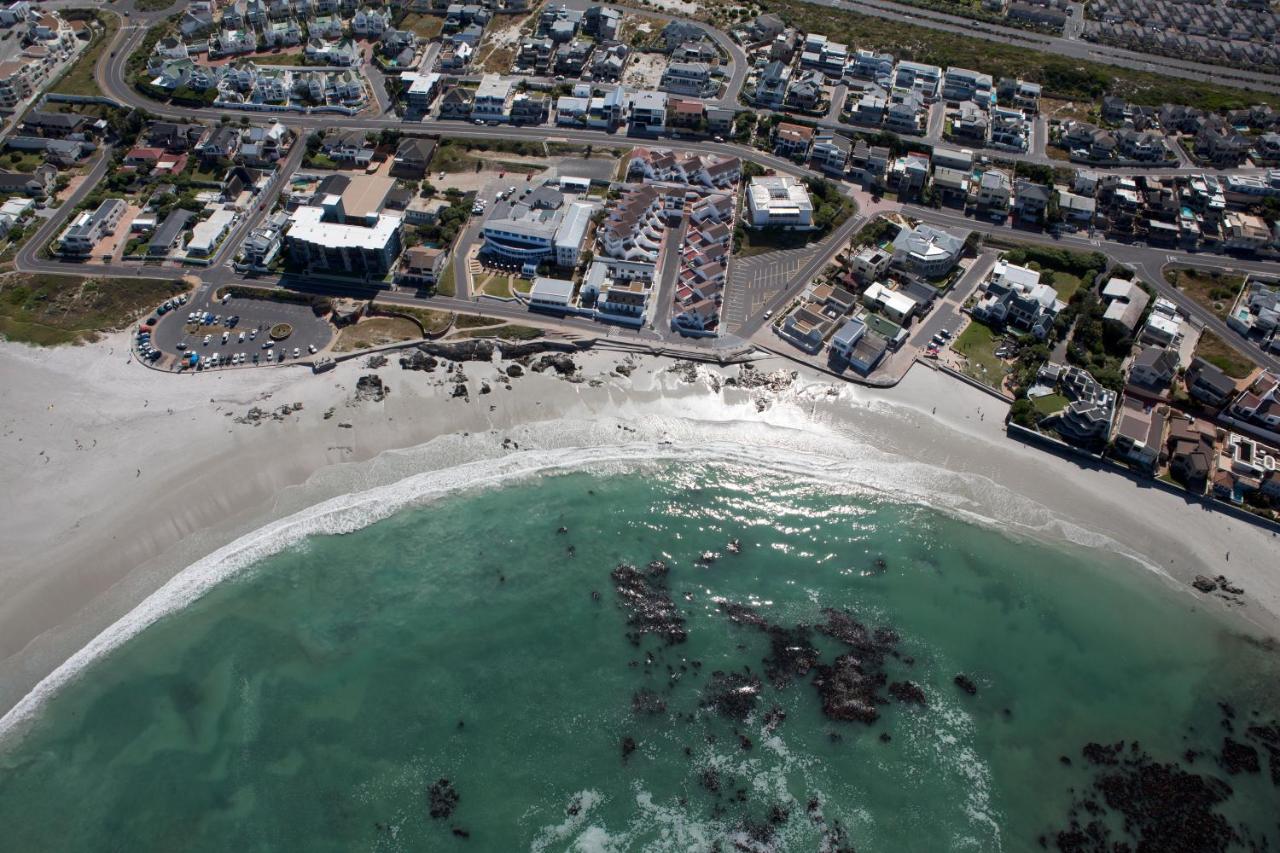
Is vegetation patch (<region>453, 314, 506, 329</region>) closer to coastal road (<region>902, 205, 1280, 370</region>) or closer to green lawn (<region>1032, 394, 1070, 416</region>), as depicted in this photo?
coastal road (<region>902, 205, 1280, 370</region>)

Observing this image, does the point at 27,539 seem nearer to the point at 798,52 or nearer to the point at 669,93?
the point at 669,93

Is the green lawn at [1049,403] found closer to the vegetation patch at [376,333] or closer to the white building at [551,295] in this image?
the white building at [551,295]

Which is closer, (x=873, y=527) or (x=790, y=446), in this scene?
(x=873, y=527)

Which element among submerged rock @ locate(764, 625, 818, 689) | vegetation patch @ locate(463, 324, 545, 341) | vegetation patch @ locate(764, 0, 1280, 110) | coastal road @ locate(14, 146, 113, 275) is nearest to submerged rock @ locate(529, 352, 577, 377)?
vegetation patch @ locate(463, 324, 545, 341)

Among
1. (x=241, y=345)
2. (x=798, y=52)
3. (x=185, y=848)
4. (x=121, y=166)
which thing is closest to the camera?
(x=185, y=848)

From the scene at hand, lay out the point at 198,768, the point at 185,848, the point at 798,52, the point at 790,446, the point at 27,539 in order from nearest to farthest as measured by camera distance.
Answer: the point at 185,848 < the point at 198,768 < the point at 27,539 < the point at 790,446 < the point at 798,52

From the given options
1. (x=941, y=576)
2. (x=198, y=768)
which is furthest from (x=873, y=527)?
(x=198, y=768)

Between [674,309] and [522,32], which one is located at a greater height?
[522,32]
